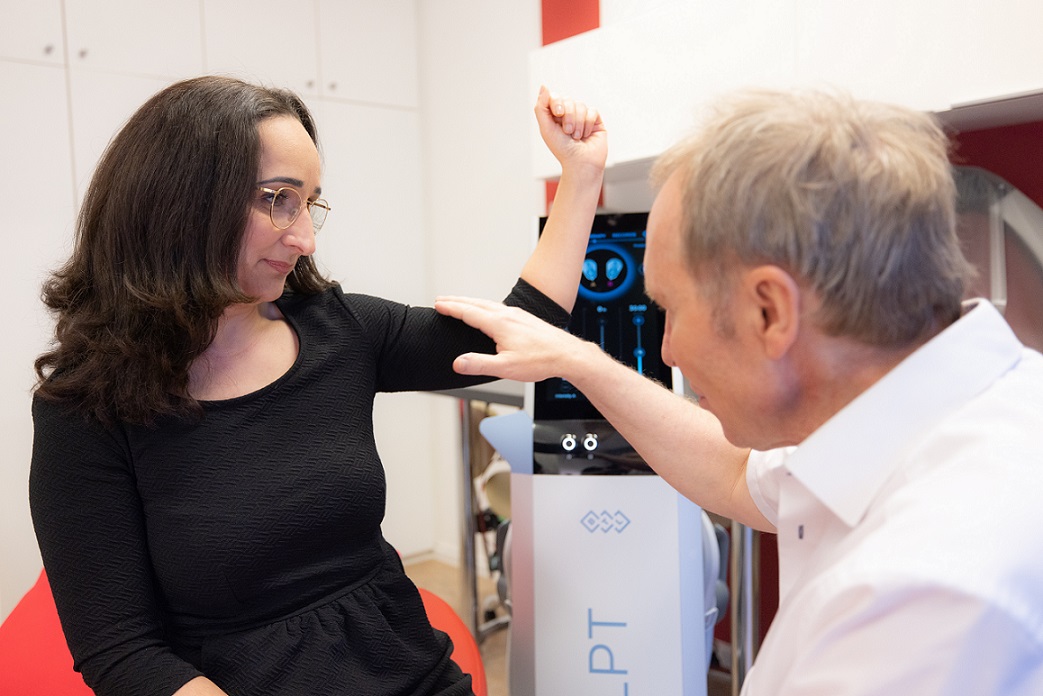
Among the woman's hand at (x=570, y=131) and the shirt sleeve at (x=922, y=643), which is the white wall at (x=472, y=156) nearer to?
the woman's hand at (x=570, y=131)

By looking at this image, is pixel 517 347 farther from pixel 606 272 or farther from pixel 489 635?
pixel 489 635

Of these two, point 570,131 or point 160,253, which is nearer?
point 160,253

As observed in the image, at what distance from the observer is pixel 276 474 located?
3.67ft

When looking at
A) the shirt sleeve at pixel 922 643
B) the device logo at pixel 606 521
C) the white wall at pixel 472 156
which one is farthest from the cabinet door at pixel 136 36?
the shirt sleeve at pixel 922 643

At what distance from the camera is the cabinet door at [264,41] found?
305 cm

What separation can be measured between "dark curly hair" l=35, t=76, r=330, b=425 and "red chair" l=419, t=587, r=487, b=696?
25.8 inches

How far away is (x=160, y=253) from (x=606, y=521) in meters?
0.87

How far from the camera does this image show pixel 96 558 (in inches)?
41.7

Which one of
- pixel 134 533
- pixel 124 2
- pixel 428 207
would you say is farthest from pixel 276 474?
pixel 428 207

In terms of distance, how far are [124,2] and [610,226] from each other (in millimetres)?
2213

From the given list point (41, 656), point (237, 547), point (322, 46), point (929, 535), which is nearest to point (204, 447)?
A: point (237, 547)

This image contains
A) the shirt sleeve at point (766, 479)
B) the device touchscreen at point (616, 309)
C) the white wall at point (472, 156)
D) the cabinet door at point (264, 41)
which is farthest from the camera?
the white wall at point (472, 156)

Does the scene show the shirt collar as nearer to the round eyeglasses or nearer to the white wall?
the round eyeglasses

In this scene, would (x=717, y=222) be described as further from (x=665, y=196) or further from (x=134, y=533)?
(x=134, y=533)
